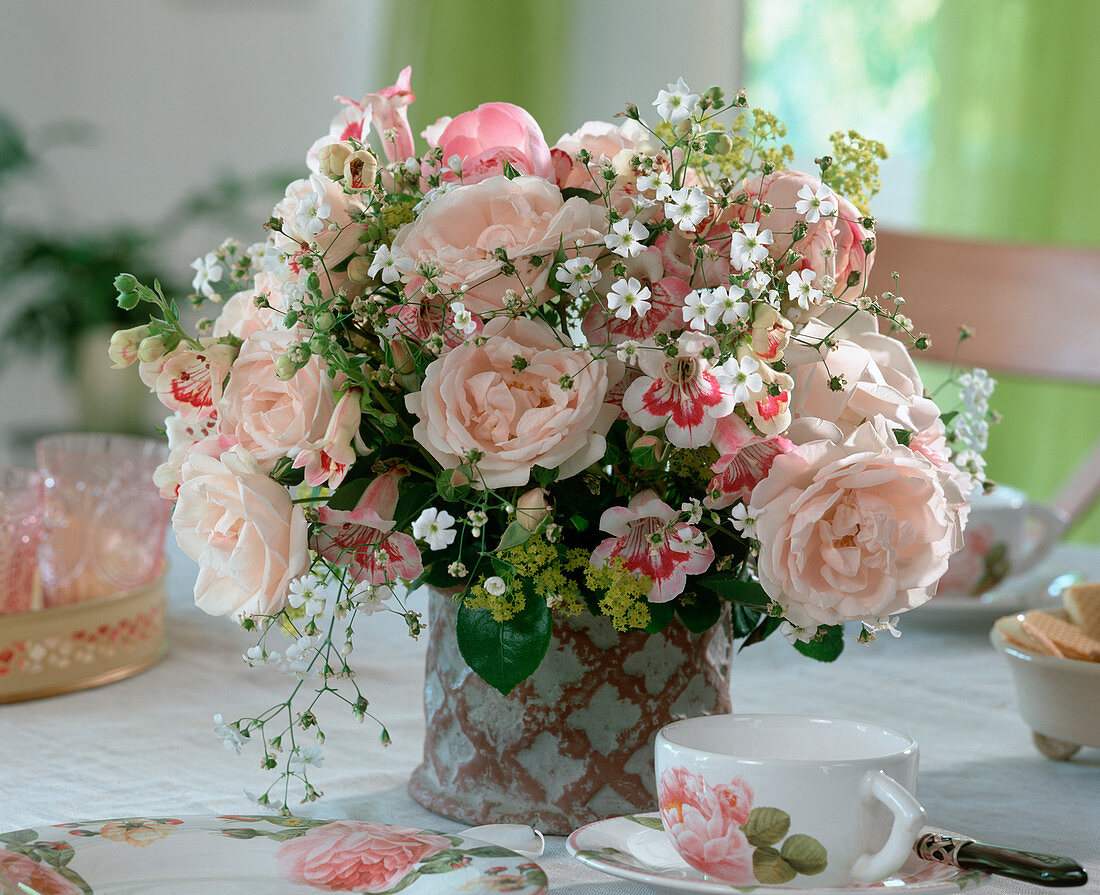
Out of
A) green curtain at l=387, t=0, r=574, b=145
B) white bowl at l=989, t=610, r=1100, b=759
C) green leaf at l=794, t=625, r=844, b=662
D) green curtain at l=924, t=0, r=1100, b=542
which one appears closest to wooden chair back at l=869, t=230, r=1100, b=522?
green curtain at l=924, t=0, r=1100, b=542

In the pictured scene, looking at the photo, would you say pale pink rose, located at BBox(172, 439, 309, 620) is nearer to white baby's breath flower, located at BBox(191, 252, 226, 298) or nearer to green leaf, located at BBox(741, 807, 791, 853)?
white baby's breath flower, located at BBox(191, 252, 226, 298)

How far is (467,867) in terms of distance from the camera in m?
0.47

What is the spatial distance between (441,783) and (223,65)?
2.78 metres

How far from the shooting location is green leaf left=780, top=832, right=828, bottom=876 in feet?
1.53

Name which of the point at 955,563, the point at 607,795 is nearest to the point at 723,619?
the point at 607,795

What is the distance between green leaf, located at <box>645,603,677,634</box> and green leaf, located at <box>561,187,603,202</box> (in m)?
0.19

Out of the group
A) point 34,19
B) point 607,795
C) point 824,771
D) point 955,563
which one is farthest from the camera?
point 34,19

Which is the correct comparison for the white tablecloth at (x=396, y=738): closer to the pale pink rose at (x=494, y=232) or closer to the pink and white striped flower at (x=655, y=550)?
the pink and white striped flower at (x=655, y=550)

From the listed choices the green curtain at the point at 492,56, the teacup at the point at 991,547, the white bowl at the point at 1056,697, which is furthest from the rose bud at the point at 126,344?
the green curtain at the point at 492,56

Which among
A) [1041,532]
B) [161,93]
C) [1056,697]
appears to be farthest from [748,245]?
[161,93]

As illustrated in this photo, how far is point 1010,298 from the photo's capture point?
1.87m

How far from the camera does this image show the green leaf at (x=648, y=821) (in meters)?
0.54

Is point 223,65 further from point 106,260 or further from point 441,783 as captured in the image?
point 441,783

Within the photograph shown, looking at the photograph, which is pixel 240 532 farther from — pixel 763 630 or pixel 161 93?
pixel 161 93
